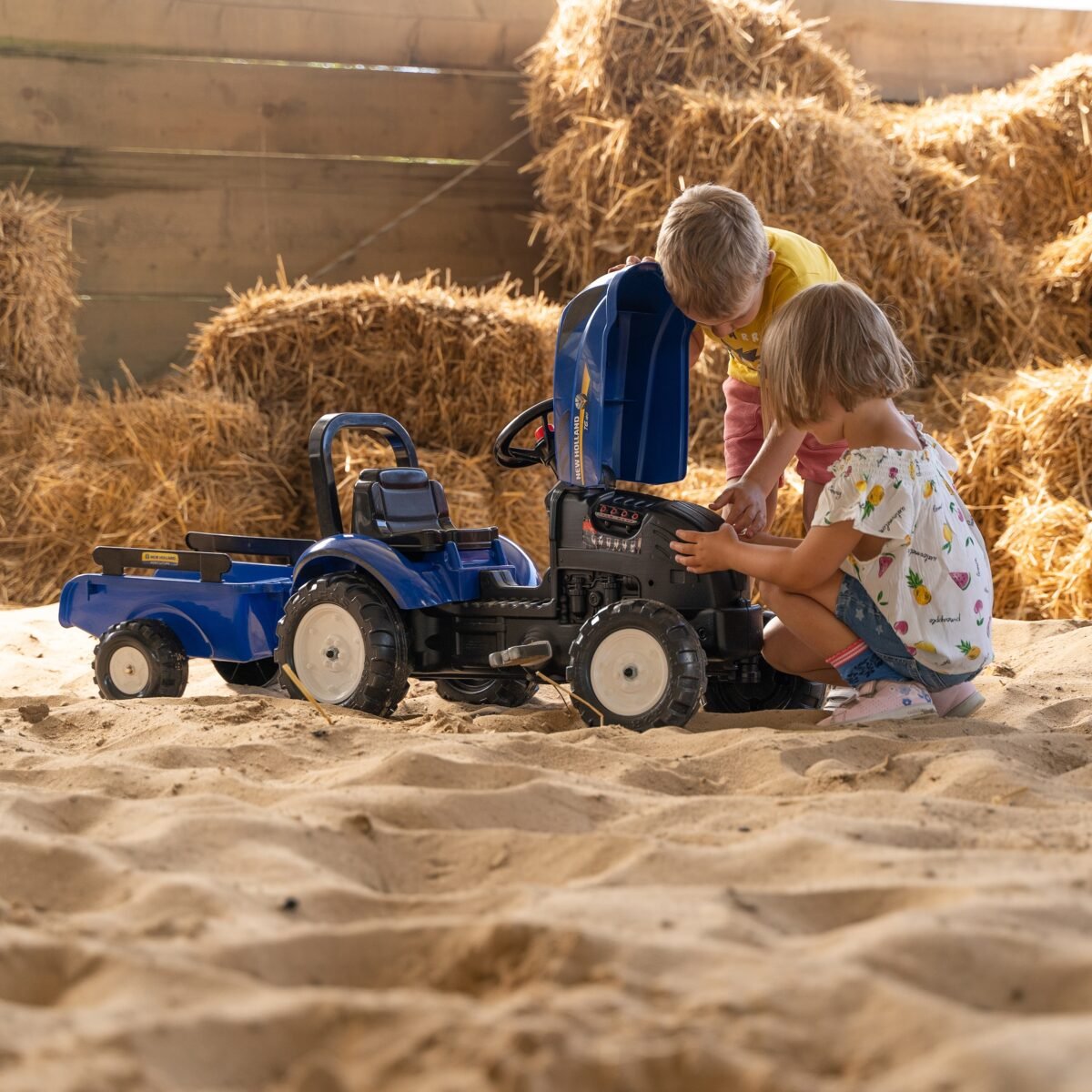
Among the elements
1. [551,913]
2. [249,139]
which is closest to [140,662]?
[551,913]

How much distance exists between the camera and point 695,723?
8.61ft

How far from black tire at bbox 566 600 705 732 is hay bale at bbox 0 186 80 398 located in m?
3.84

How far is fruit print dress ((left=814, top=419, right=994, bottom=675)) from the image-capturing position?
2484 mm

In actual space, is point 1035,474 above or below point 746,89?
below

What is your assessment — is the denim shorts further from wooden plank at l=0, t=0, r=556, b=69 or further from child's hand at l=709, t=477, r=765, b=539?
wooden plank at l=0, t=0, r=556, b=69

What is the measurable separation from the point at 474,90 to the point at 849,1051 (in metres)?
5.97

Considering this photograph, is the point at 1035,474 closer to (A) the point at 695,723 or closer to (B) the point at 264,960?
(A) the point at 695,723

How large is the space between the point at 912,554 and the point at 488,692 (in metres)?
1.17

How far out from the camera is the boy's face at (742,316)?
109 inches

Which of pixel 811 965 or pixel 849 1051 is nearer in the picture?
pixel 849 1051

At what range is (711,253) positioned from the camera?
2.66 metres

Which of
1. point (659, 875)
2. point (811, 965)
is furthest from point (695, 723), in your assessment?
point (811, 965)

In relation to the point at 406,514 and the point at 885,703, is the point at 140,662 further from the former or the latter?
the point at 885,703

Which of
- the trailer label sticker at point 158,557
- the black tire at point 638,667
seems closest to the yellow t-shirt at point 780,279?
the black tire at point 638,667
